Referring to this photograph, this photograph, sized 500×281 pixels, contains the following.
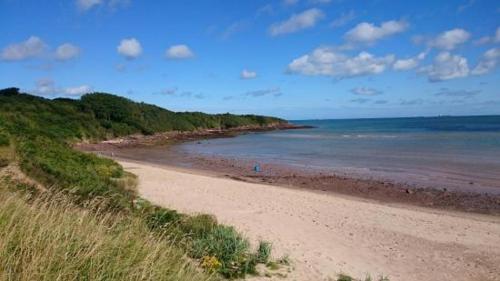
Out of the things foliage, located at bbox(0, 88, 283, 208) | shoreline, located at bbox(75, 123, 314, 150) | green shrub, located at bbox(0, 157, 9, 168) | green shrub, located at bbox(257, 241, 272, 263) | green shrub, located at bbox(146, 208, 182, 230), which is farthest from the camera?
shoreline, located at bbox(75, 123, 314, 150)

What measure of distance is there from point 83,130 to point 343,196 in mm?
39835

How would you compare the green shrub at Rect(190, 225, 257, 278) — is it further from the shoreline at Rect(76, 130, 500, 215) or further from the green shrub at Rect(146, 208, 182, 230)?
the shoreline at Rect(76, 130, 500, 215)

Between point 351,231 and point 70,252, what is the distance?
339 inches

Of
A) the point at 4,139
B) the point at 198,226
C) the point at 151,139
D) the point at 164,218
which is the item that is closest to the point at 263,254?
the point at 198,226

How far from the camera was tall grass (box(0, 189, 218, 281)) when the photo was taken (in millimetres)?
3515

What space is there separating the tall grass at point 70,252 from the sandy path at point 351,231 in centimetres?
344

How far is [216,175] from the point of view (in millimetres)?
24266

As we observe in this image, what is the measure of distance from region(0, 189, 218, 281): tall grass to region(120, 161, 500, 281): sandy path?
3441 millimetres

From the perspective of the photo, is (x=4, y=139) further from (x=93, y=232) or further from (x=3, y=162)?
(x=93, y=232)

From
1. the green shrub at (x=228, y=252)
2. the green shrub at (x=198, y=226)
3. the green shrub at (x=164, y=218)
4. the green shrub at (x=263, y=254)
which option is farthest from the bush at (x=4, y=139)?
the green shrub at (x=263, y=254)

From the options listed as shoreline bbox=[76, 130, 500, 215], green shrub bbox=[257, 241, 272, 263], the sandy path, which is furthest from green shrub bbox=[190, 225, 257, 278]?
shoreline bbox=[76, 130, 500, 215]

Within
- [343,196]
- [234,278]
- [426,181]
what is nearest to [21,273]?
[234,278]

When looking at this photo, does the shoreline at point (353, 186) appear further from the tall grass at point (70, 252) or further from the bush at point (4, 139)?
the tall grass at point (70, 252)

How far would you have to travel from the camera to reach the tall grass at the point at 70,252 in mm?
3515
